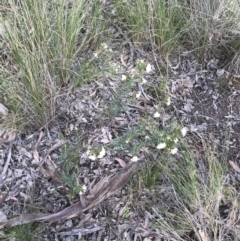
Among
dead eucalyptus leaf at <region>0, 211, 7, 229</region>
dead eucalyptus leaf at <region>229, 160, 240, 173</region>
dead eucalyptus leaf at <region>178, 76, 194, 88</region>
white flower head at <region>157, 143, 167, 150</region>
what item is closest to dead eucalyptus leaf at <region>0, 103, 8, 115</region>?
dead eucalyptus leaf at <region>0, 211, 7, 229</region>

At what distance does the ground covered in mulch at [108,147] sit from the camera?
1952 mm

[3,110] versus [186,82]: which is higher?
[3,110]

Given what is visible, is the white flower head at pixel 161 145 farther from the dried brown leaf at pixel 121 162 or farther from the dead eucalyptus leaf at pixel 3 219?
the dead eucalyptus leaf at pixel 3 219

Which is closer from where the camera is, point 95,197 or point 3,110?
point 95,197

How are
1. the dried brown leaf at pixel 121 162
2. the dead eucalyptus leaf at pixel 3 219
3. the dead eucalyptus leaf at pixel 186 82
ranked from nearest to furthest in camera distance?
the dead eucalyptus leaf at pixel 3 219 → the dried brown leaf at pixel 121 162 → the dead eucalyptus leaf at pixel 186 82

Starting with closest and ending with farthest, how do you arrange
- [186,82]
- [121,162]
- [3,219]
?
1. [3,219]
2. [121,162]
3. [186,82]

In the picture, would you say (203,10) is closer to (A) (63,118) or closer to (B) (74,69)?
(B) (74,69)

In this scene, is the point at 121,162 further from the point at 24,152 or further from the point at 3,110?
the point at 3,110

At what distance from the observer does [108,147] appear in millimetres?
2160

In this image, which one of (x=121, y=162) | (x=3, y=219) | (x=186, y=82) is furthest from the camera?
(x=186, y=82)

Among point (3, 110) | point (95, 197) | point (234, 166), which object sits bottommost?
point (234, 166)

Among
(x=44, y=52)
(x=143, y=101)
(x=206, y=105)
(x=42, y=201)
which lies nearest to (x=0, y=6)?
(x=44, y=52)

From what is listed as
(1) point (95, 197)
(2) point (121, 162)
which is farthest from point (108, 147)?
(1) point (95, 197)

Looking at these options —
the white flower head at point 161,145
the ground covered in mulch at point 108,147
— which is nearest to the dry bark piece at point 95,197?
the ground covered in mulch at point 108,147
